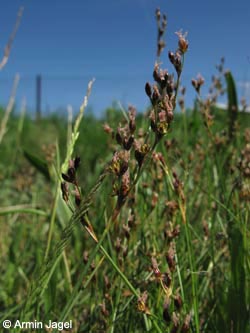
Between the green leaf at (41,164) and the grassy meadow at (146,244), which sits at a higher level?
the green leaf at (41,164)

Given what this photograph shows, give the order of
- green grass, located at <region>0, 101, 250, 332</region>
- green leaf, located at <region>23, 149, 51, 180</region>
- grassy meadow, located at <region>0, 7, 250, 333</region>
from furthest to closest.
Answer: green leaf, located at <region>23, 149, 51, 180</region> → green grass, located at <region>0, 101, 250, 332</region> → grassy meadow, located at <region>0, 7, 250, 333</region>

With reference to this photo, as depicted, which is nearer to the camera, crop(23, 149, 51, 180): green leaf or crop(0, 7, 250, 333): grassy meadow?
crop(0, 7, 250, 333): grassy meadow

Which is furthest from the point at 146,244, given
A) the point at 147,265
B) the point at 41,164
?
the point at 41,164

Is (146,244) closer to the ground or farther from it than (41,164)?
closer to the ground

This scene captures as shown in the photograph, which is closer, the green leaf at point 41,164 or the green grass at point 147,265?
the green grass at point 147,265

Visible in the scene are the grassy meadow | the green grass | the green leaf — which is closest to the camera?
Answer: the grassy meadow

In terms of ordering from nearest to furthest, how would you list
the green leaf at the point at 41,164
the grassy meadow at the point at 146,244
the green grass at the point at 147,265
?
the grassy meadow at the point at 146,244, the green grass at the point at 147,265, the green leaf at the point at 41,164

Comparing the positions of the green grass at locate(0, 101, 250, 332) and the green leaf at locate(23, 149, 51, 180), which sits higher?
the green leaf at locate(23, 149, 51, 180)

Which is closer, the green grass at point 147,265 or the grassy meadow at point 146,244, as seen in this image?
the grassy meadow at point 146,244

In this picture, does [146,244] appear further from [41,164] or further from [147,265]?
[41,164]

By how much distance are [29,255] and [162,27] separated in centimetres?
113

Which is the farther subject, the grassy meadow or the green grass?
the green grass

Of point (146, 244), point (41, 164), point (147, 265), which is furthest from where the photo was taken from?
point (41, 164)

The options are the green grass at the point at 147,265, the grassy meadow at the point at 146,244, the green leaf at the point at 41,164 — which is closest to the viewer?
the grassy meadow at the point at 146,244
